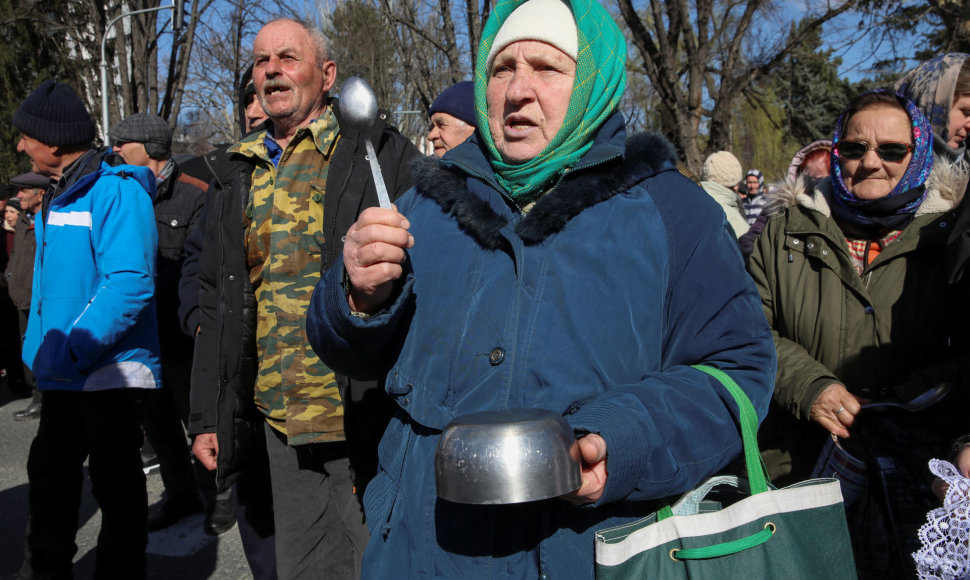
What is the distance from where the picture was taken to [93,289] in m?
3.32

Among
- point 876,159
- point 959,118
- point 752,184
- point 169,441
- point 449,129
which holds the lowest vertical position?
point 169,441

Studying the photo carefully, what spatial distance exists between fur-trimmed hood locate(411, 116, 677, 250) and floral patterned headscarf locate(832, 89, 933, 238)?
122 centimetres

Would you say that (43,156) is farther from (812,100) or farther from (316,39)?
(812,100)

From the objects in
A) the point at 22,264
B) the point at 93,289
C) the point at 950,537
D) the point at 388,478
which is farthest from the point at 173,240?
A: the point at 950,537

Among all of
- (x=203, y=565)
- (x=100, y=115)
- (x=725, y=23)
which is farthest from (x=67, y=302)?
(x=100, y=115)

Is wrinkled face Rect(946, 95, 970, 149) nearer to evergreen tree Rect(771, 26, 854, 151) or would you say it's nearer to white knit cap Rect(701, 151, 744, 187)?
white knit cap Rect(701, 151, 744, 187)

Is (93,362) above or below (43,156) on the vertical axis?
below

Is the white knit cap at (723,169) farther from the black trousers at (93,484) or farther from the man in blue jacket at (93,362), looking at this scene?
the black trousers at (93,484)

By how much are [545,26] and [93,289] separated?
261 centimetres

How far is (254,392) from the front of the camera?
111 inches

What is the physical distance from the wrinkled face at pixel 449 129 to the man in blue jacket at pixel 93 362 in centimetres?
179

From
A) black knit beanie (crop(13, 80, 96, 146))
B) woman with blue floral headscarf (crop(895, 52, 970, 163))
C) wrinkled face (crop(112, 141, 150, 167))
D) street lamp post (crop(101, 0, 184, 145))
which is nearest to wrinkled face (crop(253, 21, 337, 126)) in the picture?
black knit beanie (crop(13, 80, 96, 146))

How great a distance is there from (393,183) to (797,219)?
4.75ft

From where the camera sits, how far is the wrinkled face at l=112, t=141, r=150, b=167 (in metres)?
5.42
